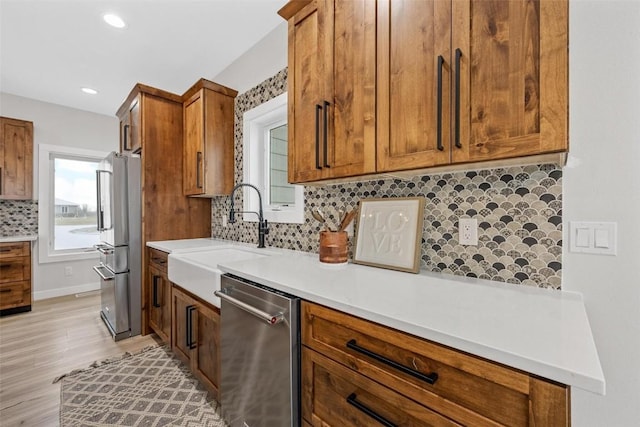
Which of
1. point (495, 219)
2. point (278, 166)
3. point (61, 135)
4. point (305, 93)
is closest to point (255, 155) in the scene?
point (278, 166)

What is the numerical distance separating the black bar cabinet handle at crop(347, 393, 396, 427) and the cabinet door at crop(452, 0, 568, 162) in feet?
2.79

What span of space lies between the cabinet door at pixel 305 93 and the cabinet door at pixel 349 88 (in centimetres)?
5

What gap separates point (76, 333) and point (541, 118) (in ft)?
12.7

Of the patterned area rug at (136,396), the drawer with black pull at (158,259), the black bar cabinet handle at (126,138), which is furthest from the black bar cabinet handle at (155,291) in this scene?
the black bar cabinet handle at (126,138)

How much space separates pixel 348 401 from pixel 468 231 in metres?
0.82

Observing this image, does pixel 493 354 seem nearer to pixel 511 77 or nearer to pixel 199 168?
pixel 511 77

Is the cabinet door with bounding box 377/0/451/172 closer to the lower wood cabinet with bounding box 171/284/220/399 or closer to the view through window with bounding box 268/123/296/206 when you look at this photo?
the lower wood cabinet with bounding box 171/284/220/399

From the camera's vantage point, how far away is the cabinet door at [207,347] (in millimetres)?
1601

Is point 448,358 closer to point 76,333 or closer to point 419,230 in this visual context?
point 419,230

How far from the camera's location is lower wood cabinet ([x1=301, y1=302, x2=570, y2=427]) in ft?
1.91

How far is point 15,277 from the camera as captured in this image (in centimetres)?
324

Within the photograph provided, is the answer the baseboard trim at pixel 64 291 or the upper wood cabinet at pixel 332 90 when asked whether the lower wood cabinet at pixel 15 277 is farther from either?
the upper wood cabinet at pixel 332 90

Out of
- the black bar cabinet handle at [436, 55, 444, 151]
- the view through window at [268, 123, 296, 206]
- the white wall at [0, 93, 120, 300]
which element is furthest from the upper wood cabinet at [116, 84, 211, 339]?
the black bar cabinet handle at [436, 55, 444, 151]

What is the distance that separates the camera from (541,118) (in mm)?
817
